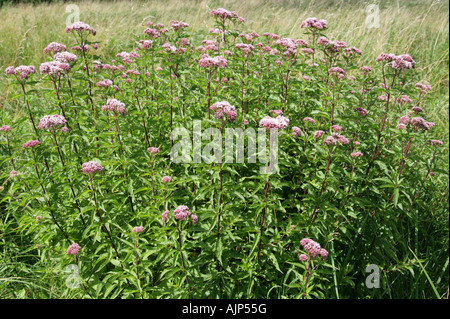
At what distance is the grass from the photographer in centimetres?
732

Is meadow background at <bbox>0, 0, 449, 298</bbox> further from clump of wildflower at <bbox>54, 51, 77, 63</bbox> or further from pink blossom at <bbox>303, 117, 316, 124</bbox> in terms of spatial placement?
pink blossom at <bbox>303, 117, 316, 124</bbox>

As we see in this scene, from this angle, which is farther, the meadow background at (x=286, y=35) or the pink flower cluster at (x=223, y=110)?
the meadow background at (x=286, y=35)

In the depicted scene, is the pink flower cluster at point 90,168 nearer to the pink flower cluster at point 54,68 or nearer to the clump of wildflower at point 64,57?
the pink flower cluster at point 54,68

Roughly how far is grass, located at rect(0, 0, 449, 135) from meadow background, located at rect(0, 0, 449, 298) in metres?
0.02

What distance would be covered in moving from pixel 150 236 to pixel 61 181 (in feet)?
3.18

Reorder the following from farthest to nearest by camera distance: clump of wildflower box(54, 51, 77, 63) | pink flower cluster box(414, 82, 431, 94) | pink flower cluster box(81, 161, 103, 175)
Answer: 1. pink flower cluster box(414, 82, 431, 94)
2. clump of wildflower box(54, 51, 77, 63)
3. pink flower cluster box(81, 161, 103, 175)

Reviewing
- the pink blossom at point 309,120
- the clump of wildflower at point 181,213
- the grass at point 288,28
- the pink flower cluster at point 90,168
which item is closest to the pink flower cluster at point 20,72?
the pink flower cluster at point 90,168

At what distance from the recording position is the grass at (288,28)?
7.32 m

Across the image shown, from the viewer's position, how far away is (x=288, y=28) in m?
8.46

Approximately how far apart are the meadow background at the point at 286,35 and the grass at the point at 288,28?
0.08 ft

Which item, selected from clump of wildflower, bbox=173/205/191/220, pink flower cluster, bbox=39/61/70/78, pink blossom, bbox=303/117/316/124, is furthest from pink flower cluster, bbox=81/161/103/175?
pink blossom, bbox=303/117/316/124

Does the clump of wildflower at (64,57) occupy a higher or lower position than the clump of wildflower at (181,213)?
higher
